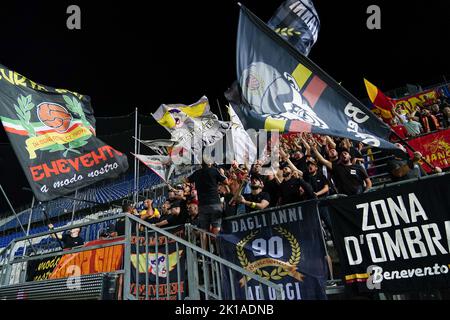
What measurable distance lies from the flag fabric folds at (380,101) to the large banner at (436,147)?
5.78ft

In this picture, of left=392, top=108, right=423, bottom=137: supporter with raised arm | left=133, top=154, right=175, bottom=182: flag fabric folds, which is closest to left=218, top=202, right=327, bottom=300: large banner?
left=133, top=154, right=175, bottom=182: flag fabric folds

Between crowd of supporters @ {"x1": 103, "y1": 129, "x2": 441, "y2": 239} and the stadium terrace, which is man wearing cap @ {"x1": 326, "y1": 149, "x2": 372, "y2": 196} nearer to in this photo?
crowd of supporters @ {"x1": 103, "y1": 129, "x2": 441, "y2": 239}

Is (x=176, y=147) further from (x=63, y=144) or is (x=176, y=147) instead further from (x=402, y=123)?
(x=402, y=123)

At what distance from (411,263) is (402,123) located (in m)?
7.77

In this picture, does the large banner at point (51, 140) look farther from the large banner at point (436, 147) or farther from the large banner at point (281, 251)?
the large banner at point (436, 147)

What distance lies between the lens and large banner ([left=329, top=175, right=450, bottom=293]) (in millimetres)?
4535

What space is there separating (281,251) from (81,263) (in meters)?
3.06

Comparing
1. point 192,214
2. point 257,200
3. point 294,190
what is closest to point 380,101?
point 294,190

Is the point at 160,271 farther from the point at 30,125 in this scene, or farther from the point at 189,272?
the point at 30,125

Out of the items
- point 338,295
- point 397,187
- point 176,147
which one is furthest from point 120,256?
point 176,147

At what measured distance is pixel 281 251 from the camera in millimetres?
5551

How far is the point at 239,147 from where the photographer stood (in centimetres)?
1146

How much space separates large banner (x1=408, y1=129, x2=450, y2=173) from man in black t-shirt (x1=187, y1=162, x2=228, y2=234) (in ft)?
19.0
